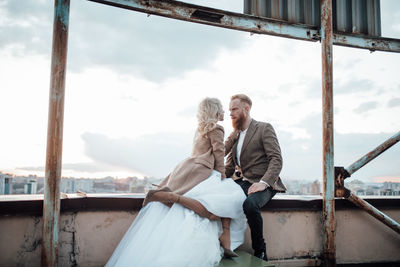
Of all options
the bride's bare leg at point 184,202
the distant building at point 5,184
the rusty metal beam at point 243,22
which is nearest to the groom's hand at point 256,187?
the bride's bare leg at point 184,202

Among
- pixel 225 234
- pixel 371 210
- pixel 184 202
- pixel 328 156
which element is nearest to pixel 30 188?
pixel 184 202

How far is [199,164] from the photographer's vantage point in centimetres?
325

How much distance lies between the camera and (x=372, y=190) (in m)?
4.82

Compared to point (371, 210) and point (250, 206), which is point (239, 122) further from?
point (371, 210)

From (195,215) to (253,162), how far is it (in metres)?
1.07

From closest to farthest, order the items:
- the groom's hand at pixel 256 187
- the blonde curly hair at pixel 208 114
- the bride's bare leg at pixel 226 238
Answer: the bride's bare leg at pixel 226 238
the groom's hand at pixel 256 187
the blonde curly hair at pixel 208 114

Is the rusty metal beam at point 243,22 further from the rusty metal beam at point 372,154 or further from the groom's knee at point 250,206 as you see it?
the groom's knee at point 250,206

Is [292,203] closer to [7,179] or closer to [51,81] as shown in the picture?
[51,81]

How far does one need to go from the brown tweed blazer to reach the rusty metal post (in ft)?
6.54

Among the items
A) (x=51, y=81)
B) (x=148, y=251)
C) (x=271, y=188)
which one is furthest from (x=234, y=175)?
(x=51, y=81)

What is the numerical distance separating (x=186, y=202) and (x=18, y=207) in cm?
155

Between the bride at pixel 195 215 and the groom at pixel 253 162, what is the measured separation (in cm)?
15

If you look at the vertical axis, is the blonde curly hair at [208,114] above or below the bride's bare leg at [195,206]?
above

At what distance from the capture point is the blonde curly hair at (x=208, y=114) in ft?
11.1
